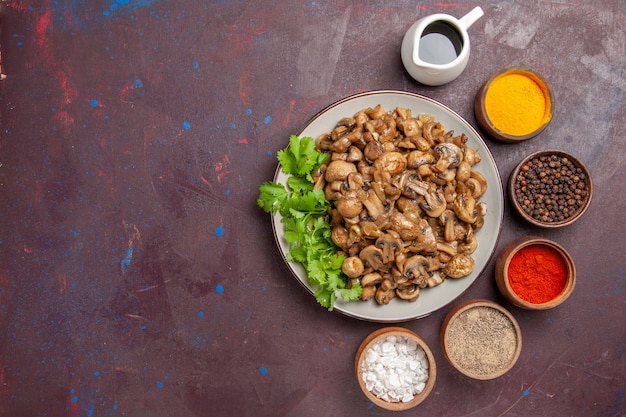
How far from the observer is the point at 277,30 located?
2473 mm

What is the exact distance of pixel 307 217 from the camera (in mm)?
2143

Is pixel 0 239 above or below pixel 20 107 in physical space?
below

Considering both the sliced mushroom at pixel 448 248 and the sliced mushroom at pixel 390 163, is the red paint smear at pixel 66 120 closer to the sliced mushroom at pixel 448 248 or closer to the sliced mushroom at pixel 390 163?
the sliced mushroom at pixel 390 163

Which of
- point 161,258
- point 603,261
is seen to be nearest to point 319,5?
point 161,258

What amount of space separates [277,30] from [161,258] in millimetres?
1282

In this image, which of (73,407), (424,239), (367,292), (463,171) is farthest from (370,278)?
(73,407)

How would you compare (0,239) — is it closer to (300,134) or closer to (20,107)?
(20,107)

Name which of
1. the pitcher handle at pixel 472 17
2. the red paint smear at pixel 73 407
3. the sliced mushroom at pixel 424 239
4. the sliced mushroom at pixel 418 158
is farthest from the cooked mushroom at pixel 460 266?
the red paint smear at pixel 73 407

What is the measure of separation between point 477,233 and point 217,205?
4.11 feet

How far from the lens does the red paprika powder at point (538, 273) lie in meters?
2.29

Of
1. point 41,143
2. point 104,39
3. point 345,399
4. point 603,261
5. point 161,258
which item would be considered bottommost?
point 345,399

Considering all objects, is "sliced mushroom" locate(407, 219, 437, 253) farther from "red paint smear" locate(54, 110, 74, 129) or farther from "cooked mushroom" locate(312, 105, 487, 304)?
"red paint smear" locate(54, 110, 74, 129)

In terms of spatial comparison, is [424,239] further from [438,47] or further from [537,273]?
[438,47]

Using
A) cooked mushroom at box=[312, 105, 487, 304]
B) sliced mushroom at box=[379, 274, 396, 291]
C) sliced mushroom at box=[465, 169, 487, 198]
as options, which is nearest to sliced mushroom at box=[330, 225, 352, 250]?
cooked mushroom at box=[312, 105, 487, 304]
